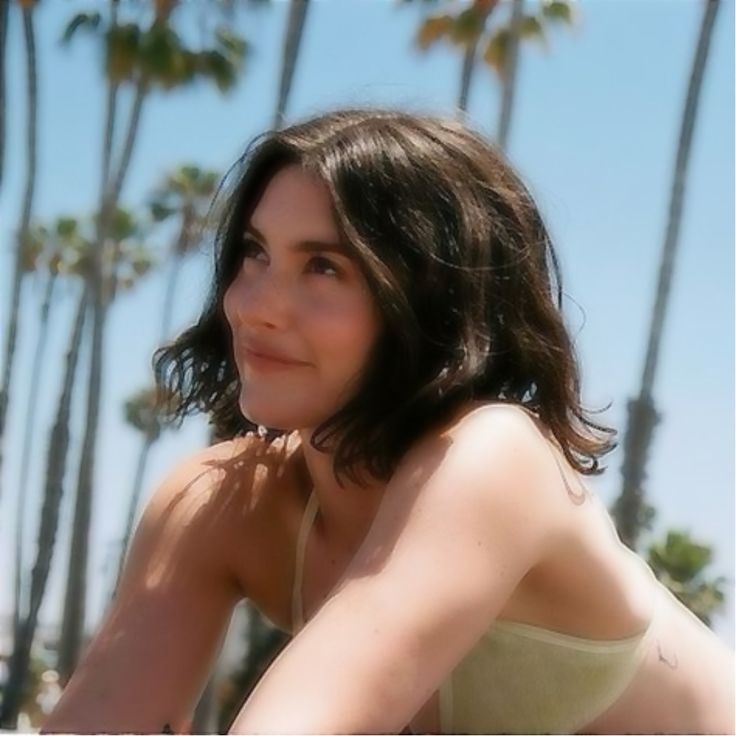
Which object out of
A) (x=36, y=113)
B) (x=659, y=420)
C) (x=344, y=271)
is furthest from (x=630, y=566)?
(x=36, y=113)

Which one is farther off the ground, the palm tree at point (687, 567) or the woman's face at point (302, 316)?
the woman's face at point (302, 316)

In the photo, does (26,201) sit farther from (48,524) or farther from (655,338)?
(655,338)

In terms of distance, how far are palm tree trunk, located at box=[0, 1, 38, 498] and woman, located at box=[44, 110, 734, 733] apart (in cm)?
1503

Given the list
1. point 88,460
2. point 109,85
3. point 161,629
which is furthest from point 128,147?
point 161,629

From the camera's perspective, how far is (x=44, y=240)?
83.8ft

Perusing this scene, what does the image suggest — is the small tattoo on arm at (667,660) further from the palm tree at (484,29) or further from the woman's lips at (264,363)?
the palm tree at (484,29)

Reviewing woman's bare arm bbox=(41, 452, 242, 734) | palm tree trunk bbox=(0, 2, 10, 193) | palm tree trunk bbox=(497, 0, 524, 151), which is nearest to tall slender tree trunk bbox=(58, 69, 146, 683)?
palm tree trunk bbox=(0, 2, 10, 193)

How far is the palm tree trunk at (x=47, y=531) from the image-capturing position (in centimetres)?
1947

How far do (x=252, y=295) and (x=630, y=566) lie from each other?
51 cm

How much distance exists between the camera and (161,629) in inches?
63.1

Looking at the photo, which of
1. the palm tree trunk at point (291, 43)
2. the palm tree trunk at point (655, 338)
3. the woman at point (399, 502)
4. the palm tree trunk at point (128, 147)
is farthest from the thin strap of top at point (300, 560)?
the palm tree trunk at point (128, 147)

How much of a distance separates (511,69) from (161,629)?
15.2 metres

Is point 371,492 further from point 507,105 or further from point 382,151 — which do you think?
point 507,105

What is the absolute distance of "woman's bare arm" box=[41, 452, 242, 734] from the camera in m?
1.57
